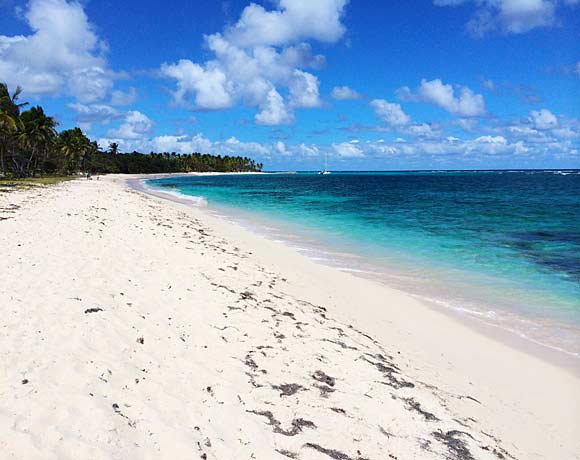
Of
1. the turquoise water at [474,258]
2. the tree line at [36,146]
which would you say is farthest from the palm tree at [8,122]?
the turquoise water at [474,258]

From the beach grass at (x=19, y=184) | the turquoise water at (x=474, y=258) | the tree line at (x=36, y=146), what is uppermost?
the tree line at (x=36, y=146)

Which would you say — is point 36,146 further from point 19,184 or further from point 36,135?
point 19,184

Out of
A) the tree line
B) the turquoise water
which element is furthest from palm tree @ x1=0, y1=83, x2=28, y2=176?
the turquoise water

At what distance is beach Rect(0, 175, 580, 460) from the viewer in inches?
149

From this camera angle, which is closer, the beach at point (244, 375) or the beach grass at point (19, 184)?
the beach at point (244, 375)

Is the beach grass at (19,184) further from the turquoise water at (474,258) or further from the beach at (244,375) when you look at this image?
the beach at (244,375)

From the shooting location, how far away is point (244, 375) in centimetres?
509

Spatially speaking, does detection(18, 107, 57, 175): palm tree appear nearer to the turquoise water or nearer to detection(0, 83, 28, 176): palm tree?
detection(0, 83, 28, 176): palm tree

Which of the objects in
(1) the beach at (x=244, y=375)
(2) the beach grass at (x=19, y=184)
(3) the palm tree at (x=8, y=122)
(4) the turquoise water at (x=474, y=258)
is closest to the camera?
(1) the beach at (x=244, y=375)

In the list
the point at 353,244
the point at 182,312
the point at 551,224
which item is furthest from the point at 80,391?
the point at 551,224

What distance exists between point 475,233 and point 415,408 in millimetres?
19950

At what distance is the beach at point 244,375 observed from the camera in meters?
3.78

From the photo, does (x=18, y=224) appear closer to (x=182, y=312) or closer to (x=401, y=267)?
(x=182, y=312)

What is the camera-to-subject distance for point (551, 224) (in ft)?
87.1
